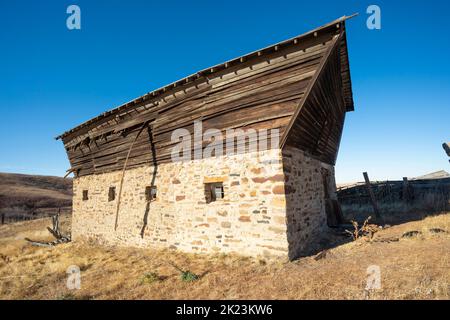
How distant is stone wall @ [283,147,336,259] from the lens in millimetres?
6281

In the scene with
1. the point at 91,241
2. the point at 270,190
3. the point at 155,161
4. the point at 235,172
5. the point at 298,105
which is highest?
the point at 298,105

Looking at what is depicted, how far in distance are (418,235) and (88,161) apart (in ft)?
45.3

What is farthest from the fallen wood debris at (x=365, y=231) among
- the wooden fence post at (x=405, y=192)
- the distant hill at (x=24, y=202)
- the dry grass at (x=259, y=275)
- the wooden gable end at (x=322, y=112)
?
the distant hill at (x=24, y=202)

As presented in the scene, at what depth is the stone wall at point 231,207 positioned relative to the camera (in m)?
6.18

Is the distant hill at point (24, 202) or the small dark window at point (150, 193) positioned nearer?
the small dark window at point (150, 193)

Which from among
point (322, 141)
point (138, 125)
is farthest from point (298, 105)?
point (138, 125)

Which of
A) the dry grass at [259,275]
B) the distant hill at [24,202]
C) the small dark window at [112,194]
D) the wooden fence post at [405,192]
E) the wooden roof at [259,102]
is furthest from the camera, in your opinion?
the distant hill at [24,202]

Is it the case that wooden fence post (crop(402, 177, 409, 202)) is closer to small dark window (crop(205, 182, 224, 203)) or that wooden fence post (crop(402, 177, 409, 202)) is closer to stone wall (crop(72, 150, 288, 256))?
stone wall (crop(72, 150, 288, 256))

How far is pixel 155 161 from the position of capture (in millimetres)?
9094

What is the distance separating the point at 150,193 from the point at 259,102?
554 cm

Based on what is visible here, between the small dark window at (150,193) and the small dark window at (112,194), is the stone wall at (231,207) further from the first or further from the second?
the small dark window at (112,194)

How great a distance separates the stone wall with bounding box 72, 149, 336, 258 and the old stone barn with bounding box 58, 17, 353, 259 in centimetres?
3

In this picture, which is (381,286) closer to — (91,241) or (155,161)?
(155,161)

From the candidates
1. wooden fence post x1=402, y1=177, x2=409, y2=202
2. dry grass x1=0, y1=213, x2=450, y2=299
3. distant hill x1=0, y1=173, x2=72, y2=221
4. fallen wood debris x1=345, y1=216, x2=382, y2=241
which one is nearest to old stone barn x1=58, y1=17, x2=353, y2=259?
dry grass x1=0, y1=213, x2=450, y2=299
